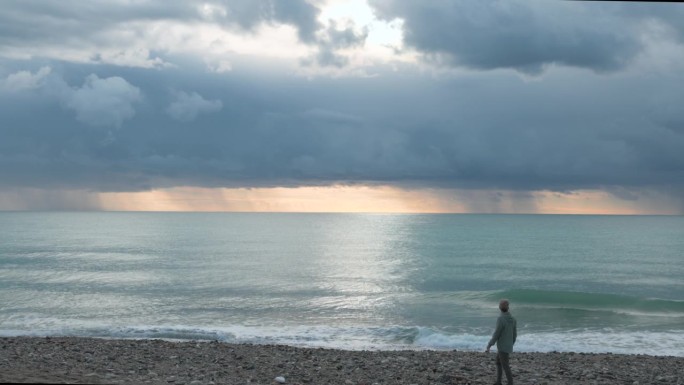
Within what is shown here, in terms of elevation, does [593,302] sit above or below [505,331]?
below

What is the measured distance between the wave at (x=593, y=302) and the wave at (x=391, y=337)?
8.81 metres

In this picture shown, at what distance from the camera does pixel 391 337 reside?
27578mm

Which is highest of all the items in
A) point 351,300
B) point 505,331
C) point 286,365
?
point 505,331

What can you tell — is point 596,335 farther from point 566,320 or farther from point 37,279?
point 37,279

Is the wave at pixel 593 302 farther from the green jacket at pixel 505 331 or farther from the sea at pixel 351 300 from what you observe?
the green jacket at pixel 505 331

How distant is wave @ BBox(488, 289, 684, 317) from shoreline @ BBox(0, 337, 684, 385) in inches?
681

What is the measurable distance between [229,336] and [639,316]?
2315 centimetres

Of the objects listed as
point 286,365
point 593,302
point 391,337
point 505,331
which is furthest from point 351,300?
point 505,331

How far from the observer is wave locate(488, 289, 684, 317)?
3797cm

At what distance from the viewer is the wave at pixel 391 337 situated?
82.9ft

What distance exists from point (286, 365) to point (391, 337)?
9.57 m

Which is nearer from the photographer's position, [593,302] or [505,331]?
[505,331]

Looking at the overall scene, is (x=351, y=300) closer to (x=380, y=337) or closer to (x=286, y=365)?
(x=380, y=337)

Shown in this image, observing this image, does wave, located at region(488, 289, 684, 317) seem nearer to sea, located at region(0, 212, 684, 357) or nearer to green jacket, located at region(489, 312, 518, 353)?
sea, located at region(0, 212, 684, 357)
